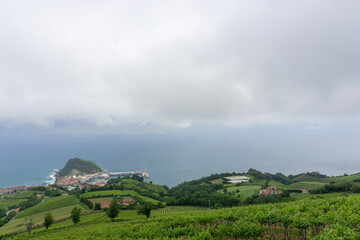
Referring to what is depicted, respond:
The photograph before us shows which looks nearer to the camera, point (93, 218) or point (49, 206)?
point (93, 218)

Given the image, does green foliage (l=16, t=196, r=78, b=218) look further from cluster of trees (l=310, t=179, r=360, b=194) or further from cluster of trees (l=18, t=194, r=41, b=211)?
cluster of trees (l=310, t=179, r=360, b=194)

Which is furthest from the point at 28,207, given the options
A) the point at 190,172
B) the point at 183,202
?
the point at 190,172

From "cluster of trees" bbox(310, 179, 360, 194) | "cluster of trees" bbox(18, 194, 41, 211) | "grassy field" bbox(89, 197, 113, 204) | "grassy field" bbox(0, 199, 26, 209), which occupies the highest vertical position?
"cluster of trees" bbox(310, 179, 360, 194)

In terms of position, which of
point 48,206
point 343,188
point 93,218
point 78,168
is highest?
point 343,188

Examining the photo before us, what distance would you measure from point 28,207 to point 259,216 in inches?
3136

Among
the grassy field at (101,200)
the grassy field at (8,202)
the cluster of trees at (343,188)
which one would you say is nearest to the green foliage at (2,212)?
the grassy field at (8,202)

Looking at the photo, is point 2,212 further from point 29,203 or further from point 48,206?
point 48,206

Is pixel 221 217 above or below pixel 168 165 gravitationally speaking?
above

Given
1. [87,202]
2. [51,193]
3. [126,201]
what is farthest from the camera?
[51,193]

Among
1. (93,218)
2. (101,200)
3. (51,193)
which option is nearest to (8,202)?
(51,193)

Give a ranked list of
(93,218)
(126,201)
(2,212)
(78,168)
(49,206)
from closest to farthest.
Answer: (93,218) → (49,206) → (126,201) → (2,212) → (78,168)

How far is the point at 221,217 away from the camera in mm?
19703

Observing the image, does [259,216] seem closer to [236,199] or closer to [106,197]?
[236,199]

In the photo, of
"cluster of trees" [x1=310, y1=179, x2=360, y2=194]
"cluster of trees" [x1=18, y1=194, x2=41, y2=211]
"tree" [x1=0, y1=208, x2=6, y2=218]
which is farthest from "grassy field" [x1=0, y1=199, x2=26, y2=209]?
"cluster of trees" [x1=310, y1=179, x2=360, y2=194]
